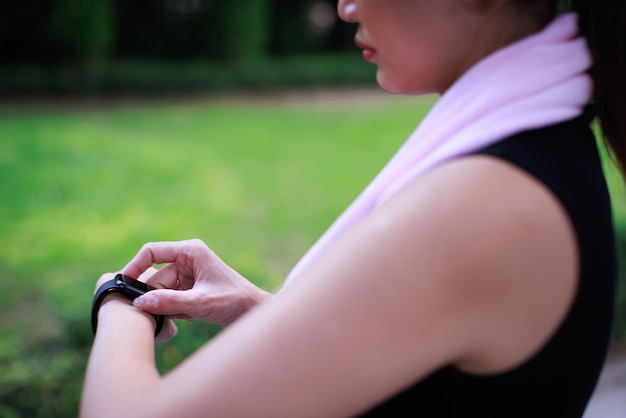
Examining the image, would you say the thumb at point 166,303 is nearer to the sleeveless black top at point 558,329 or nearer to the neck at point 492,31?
the sleeveless black top at point 558,329

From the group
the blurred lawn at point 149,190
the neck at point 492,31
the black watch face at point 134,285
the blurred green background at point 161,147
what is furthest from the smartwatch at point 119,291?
the blurred lawn at point 149,190

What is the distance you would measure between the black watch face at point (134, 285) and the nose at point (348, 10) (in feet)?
1.74

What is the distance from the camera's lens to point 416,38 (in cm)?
100

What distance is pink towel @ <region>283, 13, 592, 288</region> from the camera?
35.6 inches

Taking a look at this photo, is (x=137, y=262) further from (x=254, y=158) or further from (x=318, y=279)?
(x=254, y=158)

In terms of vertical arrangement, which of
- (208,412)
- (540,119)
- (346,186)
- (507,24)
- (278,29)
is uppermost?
(278,29)

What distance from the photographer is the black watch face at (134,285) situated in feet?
3.94

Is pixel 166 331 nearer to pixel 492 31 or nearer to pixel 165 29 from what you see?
pixel 492 31

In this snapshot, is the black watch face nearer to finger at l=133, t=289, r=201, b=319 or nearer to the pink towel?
finger at l=133, t=289, r=201, b=319

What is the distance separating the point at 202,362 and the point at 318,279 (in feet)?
0.53

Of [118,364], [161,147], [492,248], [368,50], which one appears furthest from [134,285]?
[161,147]

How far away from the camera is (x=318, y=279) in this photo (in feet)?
2.76

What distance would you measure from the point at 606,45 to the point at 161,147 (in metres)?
9.73


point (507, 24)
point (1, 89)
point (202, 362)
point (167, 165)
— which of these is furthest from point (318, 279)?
point (1, 89)
